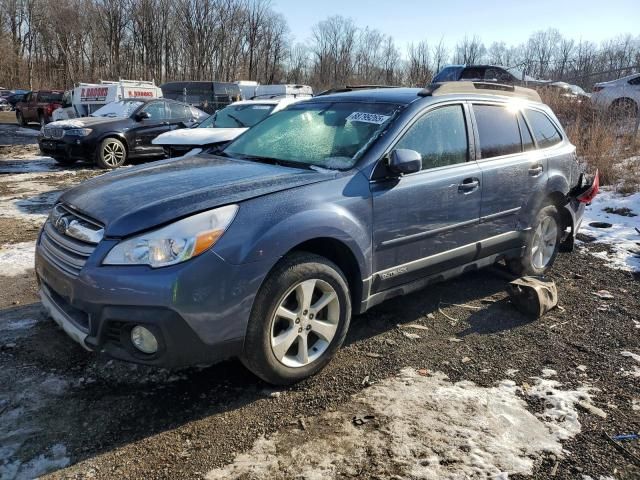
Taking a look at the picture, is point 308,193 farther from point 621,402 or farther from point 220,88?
point 220,88

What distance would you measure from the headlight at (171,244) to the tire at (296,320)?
0.41 meters

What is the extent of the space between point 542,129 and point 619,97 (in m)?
10.3

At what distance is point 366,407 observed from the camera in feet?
9.42

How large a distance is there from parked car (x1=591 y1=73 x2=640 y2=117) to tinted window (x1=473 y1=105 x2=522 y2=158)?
359 inches

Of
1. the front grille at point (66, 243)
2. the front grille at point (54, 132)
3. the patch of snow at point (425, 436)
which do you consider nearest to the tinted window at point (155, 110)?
the front grille at point (54, 132)

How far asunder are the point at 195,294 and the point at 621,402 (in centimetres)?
254

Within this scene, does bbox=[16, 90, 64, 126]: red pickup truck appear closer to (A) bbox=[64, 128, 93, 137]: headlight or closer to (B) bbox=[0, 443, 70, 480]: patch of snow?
(A) bbox=[64, 128, 93, 137]: headlight

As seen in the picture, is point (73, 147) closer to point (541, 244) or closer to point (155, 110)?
point (155, 110)

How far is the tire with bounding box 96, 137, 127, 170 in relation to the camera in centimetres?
1141

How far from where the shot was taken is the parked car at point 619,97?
1187 cm

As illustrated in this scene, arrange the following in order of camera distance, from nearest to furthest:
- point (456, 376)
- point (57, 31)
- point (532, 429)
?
point (532, 429) < point (456, 376) < point (57, 31)

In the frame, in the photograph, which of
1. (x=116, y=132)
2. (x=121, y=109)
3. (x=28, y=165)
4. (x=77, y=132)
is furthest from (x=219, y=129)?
(x=28, y=165)

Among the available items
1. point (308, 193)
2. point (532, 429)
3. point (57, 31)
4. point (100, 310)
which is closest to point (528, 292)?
point (532, 429)

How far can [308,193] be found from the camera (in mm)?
2992
